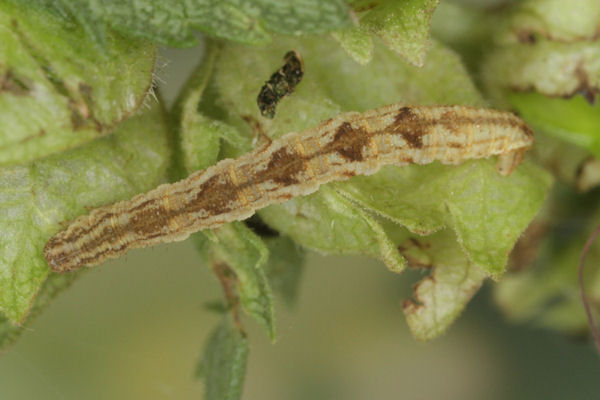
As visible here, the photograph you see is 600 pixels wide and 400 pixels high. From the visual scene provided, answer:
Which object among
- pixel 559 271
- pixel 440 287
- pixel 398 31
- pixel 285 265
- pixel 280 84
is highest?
pixel 398 31

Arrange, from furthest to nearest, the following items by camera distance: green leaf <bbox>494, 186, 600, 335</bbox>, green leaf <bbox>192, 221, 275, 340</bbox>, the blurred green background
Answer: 1. the blurred green background
2. green leaf <bbox>494, 186, 600, 335</bbox>
3. green leaf <bbox>192, 221, 275, 340</bbox>

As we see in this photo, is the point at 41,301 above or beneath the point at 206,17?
beneath

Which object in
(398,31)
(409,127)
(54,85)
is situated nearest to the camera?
(54,85)

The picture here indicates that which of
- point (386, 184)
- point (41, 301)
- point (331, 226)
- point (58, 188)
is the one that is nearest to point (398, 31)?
point (386, 184)

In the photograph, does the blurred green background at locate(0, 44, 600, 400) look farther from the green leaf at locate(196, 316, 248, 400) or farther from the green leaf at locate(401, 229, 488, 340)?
the green leaf at locate(401, 229, 488, 340)

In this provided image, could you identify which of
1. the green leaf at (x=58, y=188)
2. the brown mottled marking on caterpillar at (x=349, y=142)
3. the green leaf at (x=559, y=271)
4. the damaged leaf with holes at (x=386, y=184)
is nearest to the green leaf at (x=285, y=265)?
the damaged leaf with holes at (x=386, y=184)

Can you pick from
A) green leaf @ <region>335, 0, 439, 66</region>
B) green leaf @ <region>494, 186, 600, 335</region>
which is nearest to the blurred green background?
green leaf @ <region>494, 186, 600, 335</region>

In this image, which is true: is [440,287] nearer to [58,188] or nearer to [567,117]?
[567,117]
